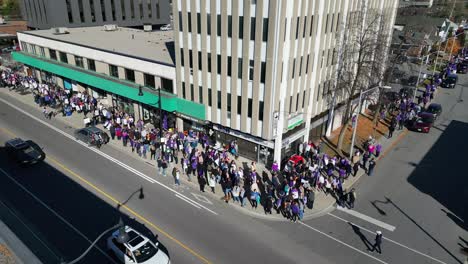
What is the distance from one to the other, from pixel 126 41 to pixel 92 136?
17.8 meters

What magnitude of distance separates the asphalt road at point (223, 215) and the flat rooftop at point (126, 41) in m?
11.5

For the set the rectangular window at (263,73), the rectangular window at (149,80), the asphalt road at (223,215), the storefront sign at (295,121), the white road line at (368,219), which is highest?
the rectangular window at (263,73)

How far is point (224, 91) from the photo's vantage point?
85.9 ft

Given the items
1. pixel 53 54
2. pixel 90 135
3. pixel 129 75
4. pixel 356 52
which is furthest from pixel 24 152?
pixel 356 52

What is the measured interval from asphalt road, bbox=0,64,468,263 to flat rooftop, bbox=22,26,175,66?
11.5 m

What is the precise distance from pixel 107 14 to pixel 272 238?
179 ft

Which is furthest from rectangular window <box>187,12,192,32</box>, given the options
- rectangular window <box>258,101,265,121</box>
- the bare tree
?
the bare tree

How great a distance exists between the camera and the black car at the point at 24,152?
83.2 ft

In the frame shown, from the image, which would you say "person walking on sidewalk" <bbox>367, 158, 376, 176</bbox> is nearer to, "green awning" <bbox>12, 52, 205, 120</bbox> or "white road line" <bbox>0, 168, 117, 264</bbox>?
"green awning" <bbox>12, 52, 205, 120</bbox>

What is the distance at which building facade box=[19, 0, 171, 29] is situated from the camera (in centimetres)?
5506

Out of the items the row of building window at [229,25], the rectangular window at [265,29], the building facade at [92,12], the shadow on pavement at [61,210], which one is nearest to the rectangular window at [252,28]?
the row of building window at [229,25]

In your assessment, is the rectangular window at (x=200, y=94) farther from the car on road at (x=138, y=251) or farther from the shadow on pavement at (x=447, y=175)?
the shadow on pavement at (x=447, y=175)

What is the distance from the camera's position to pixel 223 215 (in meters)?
20.8

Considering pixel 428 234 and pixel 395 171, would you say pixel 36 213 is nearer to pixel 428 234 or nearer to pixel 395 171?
pixel 428 234
